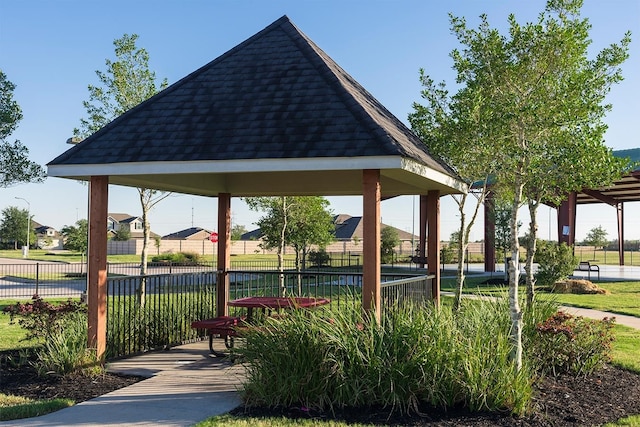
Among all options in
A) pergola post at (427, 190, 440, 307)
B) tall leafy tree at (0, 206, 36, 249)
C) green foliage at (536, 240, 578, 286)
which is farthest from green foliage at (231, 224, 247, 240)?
pergola post at (427, 190, 440, 307)

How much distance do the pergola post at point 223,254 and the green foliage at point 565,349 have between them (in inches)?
214

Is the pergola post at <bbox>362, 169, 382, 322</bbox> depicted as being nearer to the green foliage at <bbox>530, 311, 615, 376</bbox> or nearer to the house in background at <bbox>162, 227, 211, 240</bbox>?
the green foliage at <bbox>530, 311, 615, 376</bbox>

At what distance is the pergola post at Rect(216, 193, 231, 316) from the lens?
11.2 metres

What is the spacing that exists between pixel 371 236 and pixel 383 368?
1.69m

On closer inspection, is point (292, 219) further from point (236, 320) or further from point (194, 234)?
point (194, 234)

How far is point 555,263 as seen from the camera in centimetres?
2322

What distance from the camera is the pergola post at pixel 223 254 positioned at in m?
11.2

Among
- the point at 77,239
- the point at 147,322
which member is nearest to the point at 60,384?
the point at 147,322

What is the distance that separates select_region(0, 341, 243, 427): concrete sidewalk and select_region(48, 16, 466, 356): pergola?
40.2 inches

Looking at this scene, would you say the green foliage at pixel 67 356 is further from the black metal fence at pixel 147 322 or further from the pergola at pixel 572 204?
the pergola at pixel 572 204

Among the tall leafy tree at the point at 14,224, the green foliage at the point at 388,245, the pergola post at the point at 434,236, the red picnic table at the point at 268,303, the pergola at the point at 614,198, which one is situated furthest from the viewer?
the tall leafy tree at the point at 14,224

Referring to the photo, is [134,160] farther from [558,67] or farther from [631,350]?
[631,350]

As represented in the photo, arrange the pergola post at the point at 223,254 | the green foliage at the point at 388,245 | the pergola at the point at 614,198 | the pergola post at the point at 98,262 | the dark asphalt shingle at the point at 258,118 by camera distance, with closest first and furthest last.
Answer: the dark asphalt shingle at the point at 258,118, the pergola post at the point at 98,262, the pergola post at the point at 223,254, the pergola at the point at 614,198, the green foliage at the point at 388,245

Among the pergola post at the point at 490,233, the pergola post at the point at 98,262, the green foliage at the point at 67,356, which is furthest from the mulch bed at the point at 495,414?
the pergola post at the point at 490,233
